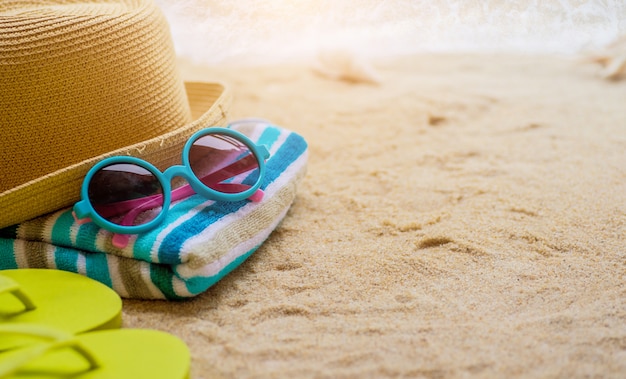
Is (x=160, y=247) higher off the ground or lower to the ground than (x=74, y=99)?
lower

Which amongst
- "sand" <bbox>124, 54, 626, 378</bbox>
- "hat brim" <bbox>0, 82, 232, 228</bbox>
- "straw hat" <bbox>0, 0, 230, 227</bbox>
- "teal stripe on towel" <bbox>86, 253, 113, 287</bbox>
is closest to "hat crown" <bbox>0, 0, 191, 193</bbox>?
"straw hat" <bbox>0, 0, 230, 227</bbox>

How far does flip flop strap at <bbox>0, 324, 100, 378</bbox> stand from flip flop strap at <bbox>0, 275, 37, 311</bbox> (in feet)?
0.39

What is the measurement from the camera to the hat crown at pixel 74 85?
117 cm

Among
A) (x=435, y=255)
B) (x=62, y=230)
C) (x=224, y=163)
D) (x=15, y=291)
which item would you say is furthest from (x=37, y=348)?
(x=435, y=255)

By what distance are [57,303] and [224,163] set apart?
43 centimetres

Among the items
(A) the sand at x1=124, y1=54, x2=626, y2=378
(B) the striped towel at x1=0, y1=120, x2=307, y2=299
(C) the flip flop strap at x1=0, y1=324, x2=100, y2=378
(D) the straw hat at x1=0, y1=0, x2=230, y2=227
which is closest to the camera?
(C) the flip flop strap at x1=0, y1=324, x2=100, y2=378

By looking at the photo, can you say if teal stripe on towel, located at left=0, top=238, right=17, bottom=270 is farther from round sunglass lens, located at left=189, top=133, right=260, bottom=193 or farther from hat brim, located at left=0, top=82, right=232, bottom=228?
round sunglass lens, located at left=189, top=133, right=260, bottom=193

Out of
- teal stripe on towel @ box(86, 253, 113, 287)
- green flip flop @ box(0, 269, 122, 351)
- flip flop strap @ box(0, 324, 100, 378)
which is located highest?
flip flop strap @ box(0, 324, 100, 378)

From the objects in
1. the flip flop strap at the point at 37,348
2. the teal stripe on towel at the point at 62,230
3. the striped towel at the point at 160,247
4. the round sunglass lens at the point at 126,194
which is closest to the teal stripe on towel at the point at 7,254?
the striped towel at the point at 160,247

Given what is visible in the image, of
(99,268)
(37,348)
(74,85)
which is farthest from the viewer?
(74,85)

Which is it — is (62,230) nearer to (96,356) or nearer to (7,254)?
(7,254)

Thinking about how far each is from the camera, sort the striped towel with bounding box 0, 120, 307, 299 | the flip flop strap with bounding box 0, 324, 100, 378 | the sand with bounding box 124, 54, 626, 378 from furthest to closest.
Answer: the striped towel with bounding box 0, 120, 307, 299
the sand with bounding box 124, 54, 626, 378
the flip flop strap with bounding box 0, 324, 100, 378

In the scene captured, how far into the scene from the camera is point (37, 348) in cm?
82

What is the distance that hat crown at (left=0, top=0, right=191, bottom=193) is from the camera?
1.17 m
